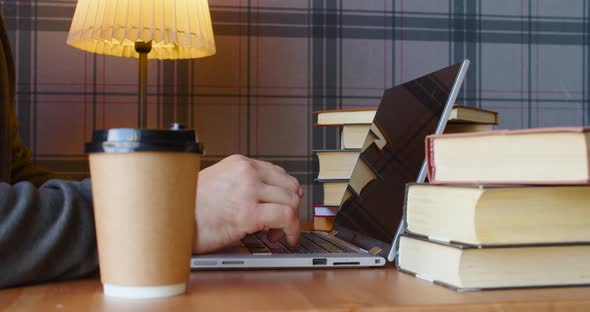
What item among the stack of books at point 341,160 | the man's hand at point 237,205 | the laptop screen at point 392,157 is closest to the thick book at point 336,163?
the stack of books at point 341,160

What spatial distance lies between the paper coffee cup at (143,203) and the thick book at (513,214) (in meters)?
0.22

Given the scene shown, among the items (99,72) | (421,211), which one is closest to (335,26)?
(99,72)

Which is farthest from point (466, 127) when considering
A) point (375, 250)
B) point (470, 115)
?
point (375, 250)

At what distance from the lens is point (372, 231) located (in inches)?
30.9

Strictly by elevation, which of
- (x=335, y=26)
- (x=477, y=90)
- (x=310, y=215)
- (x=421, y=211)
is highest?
(x=335, y=26)

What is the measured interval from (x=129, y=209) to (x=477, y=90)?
5.19ft

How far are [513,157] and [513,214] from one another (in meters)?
0.05

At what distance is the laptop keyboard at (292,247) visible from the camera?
0.75 metres

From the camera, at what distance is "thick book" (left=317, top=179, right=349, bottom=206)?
1188 millimetres

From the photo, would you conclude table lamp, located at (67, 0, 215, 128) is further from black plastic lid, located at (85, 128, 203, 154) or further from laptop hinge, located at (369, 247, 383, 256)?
black plastic lid, located at (85, 128, 203, 154)

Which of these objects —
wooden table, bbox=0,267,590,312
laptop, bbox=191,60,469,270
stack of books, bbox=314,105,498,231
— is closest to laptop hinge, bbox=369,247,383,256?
laptop, bbox=191,60,469,270

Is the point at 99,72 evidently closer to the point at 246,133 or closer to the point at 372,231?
the point at 246,133

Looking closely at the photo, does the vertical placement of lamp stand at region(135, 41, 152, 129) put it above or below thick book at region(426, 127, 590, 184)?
above

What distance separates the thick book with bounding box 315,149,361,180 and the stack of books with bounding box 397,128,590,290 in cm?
58
